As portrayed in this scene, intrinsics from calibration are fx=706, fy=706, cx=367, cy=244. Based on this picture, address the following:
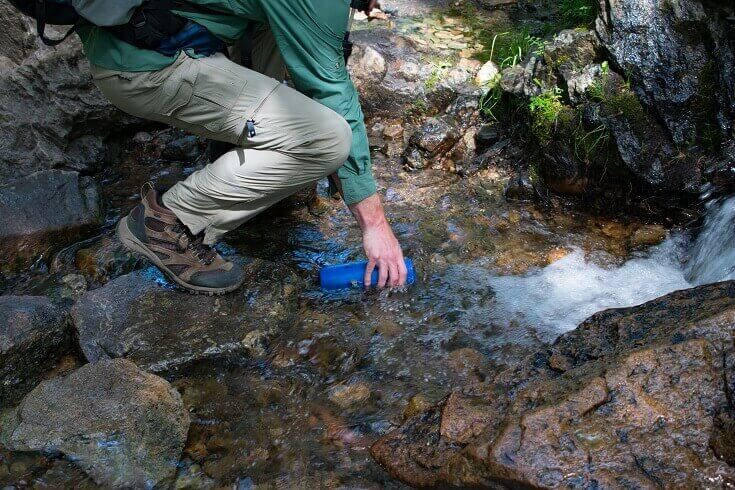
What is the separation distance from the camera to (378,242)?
312cm

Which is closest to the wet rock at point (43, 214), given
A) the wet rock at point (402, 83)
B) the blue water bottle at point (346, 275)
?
the blue water bottle at point (346, 275)

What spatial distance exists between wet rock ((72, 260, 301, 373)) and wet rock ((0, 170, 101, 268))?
80 cm

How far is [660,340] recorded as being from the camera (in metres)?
2.19

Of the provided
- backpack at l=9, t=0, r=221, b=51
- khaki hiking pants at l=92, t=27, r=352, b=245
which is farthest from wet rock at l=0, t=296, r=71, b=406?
backpack at l=9, t=0, r=221, b=51

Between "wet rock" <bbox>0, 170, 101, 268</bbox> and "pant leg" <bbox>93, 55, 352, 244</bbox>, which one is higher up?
"pant leg" <bbox>93, 55, 352, 244</bbox>

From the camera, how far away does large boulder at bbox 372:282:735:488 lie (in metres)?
1.94

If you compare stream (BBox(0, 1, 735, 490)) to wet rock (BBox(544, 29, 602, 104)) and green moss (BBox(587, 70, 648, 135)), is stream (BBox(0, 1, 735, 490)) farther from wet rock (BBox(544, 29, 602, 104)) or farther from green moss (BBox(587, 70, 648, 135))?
wet rock (BBox(544, 29, 602, 104))

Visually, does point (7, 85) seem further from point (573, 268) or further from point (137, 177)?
point (573, 268)

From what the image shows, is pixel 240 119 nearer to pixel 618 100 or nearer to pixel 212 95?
pixel 212 95

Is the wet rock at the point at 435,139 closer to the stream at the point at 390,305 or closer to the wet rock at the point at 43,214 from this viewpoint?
the stream at the point at 390,305

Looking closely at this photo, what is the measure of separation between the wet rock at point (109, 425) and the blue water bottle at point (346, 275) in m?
1.03

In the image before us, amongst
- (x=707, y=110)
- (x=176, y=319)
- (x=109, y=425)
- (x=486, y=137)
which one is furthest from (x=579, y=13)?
(x=109, y=425)

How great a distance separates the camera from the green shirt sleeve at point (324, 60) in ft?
8.62

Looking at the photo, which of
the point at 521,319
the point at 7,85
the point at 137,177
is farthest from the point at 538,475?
the point at 7,85
